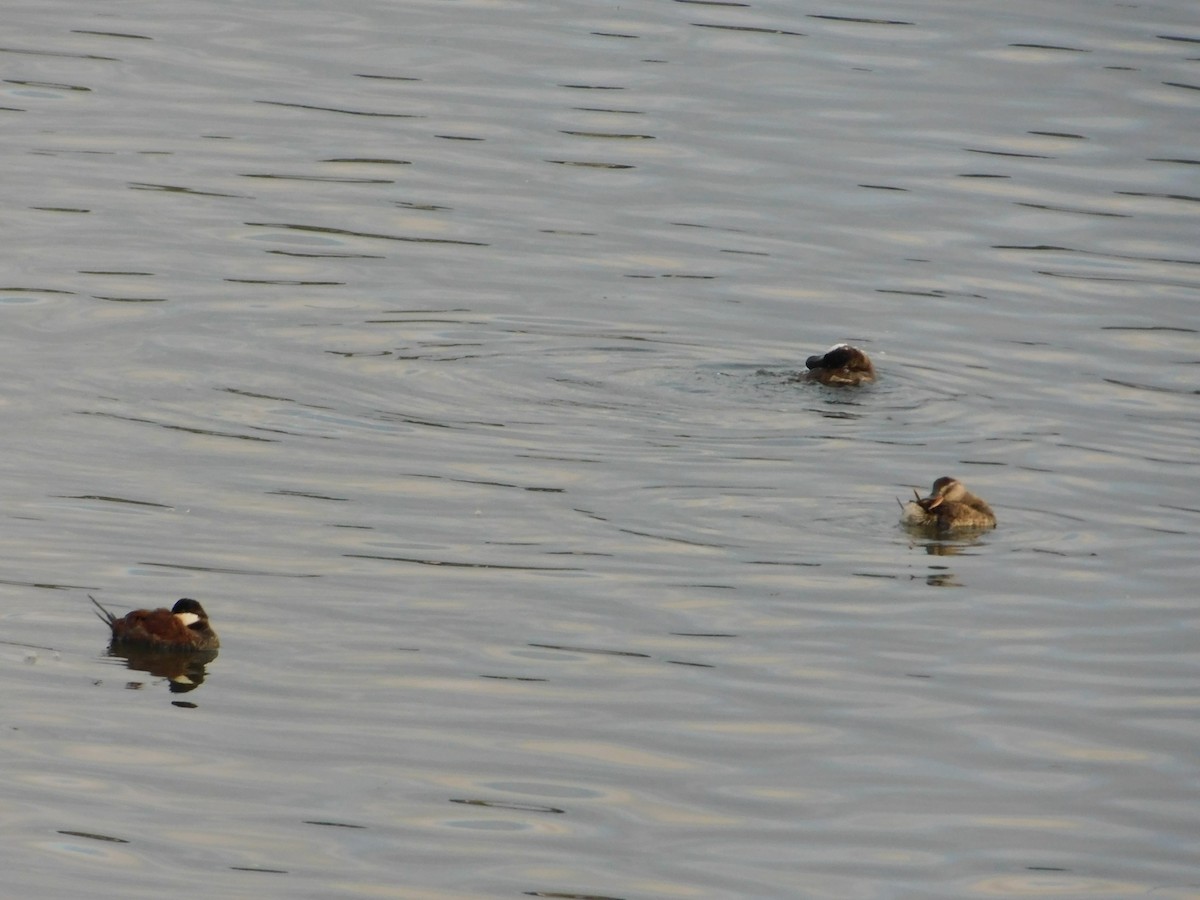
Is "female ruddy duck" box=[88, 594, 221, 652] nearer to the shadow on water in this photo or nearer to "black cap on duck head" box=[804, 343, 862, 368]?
the shadow on water

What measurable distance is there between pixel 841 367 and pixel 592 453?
9.01 feet

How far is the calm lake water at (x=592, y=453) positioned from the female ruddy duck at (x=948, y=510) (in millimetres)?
134

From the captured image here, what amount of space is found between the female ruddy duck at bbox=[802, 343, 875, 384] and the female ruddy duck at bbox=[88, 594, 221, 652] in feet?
23.3

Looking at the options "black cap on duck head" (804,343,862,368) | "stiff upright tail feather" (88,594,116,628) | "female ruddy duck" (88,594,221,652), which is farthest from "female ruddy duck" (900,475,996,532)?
"stiff upright tail feather" (88,594,116,628)

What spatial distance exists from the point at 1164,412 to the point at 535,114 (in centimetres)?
1034

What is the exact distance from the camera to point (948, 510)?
14852 mm

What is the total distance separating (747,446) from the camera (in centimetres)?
1700

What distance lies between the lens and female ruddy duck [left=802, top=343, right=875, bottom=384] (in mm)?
18359

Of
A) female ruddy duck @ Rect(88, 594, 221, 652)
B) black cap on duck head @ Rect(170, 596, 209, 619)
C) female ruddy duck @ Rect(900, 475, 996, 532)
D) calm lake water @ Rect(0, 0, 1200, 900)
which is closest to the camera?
calm lake water @ Rect(0, 0, 1200, 900)

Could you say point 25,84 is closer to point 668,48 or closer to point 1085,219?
point 668,48

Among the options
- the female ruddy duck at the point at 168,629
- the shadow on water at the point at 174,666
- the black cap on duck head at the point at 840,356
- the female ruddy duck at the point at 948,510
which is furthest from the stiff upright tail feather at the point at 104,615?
the black cap on duck head at the point at 840,356

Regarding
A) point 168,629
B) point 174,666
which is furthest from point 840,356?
point 174,666

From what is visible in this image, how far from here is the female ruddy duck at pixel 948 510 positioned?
1480 centimetres

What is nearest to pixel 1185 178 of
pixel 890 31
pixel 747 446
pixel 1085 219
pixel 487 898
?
pixel 1085 219
